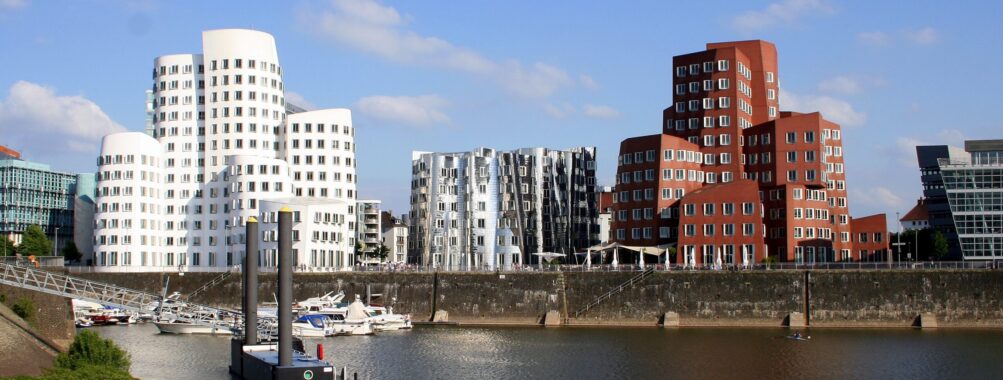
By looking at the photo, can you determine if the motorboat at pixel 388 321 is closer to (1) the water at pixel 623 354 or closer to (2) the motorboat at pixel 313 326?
(1) the water at pixel 623 354

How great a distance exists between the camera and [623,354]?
92.2 metres

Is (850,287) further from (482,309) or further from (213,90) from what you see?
(213,90)

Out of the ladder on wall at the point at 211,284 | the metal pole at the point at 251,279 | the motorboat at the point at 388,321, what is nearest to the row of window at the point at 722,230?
the motorboat at the point at 388,321

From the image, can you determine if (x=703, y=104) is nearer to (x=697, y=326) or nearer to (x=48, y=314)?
(x=697, y=326)

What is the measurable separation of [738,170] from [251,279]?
9882 centimetres

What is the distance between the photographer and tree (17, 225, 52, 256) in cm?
19196

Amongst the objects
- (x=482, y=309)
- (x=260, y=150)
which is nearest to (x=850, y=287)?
(x=482, y=309)

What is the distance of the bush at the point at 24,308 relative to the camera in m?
78.3

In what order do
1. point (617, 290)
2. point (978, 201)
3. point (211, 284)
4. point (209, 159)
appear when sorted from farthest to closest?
point (209, 159)
point (211, 284)
point (978, 201)
point (617, 290)

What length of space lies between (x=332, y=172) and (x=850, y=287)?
8771 cm

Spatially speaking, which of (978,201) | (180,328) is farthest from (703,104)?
(180,328)

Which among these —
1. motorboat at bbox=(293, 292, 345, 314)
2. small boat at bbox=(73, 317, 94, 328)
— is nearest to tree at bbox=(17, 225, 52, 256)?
small boat at bbox=(73, 317, 94, 328)

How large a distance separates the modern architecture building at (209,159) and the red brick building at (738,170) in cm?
4816

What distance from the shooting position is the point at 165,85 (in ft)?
589
